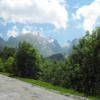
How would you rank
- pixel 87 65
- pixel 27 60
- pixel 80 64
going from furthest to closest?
1. pixel 27 60
2. pixel 80 64
3. pixel 87 65


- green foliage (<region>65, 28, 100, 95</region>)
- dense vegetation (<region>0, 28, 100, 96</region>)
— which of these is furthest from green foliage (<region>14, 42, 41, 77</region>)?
green foliage (<region>65, 28, 100, 95</region>)

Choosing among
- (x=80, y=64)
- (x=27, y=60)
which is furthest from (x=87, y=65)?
(x=27, y=60)

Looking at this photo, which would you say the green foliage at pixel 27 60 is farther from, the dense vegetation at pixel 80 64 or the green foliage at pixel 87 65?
the green foliage at pixel 87 65

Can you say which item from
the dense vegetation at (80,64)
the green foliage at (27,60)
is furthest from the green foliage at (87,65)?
the green foliage at (27,60)

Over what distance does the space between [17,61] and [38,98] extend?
55337 millimetres

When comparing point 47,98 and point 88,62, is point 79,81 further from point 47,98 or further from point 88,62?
point 47,98

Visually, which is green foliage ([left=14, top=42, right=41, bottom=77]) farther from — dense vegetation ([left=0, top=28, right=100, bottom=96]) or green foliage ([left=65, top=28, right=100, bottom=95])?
green foliage ([left=65, top=28, right=100, bottom=95])

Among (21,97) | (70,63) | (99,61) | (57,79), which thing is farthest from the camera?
(57,79)

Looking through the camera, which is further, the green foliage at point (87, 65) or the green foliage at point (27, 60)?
the green foliage at point (27, 60)

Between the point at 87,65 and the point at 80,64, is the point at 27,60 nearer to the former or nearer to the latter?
the point at 80,64

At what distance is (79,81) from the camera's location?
5328 cm

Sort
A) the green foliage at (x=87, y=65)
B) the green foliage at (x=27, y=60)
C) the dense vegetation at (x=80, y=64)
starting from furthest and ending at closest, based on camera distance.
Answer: the green foliage at (x=27, y=60)
the dense vegetation at (x=80, y=64)
the green foliage at (x=87, y=65)

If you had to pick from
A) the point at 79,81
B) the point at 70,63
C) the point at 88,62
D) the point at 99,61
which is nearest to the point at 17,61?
the point at 70,63

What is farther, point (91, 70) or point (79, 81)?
point (79, 81)
